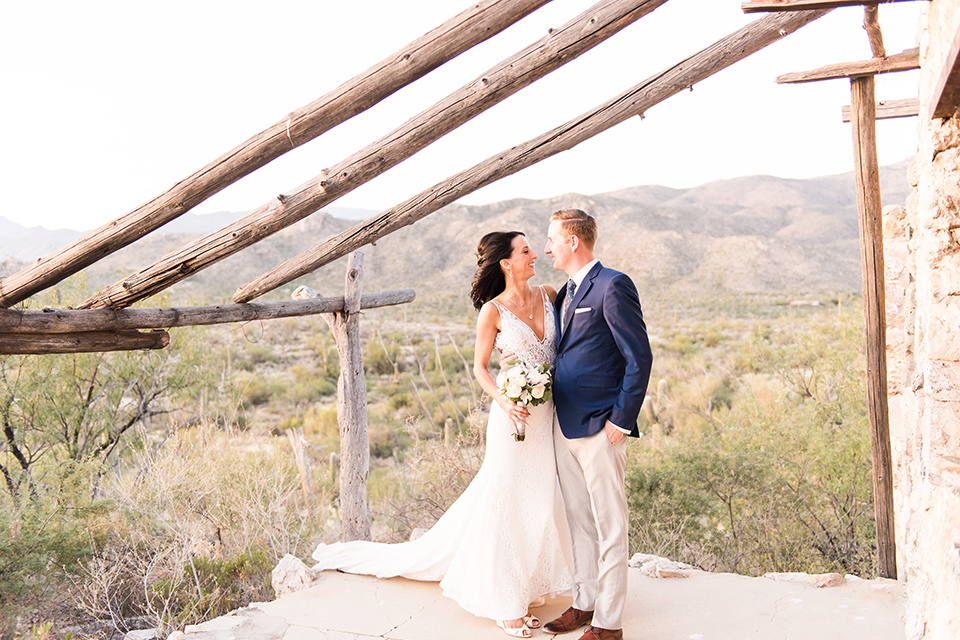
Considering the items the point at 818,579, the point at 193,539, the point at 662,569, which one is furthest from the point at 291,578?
the point at 818,579

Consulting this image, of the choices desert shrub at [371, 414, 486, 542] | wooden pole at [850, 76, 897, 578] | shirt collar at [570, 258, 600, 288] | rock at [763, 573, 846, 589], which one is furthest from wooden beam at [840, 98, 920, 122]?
desert shrub at [371, 414, 486, 542]

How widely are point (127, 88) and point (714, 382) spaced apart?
1300 inches

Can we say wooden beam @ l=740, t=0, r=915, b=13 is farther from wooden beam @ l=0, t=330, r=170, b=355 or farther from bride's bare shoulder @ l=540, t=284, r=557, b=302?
wooden beam @ l=0, t=330, r=170, b=355

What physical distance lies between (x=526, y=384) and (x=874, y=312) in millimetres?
2671

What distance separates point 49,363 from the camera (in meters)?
7.44

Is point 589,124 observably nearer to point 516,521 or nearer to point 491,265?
point 491,265

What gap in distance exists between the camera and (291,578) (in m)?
4.39

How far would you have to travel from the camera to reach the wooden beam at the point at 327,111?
9.35ft

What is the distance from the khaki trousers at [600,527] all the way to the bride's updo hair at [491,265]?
95 cm

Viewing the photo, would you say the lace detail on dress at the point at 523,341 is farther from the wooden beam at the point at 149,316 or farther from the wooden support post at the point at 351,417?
the wooden support post at the point at 351,417

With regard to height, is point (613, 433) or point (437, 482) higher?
point (613, 433)

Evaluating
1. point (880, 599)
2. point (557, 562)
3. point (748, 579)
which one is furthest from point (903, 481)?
point (557, 562)

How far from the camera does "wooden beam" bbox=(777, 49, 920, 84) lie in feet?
14.1

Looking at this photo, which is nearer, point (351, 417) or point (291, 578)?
point (291, 578)
